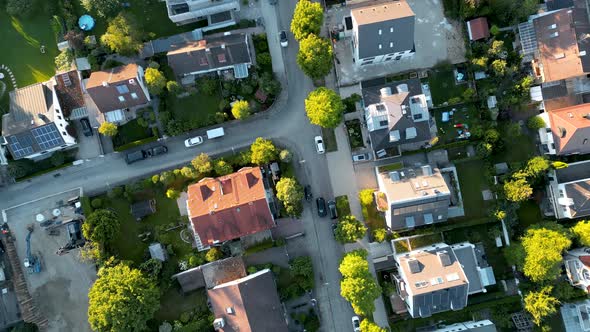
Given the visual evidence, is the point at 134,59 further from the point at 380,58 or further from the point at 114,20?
the point at 380,58

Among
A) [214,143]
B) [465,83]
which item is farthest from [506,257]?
[214,143]

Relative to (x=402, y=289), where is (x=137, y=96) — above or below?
above

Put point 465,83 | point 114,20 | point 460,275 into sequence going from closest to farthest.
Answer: point 460,275 < point 114,20 < point 465,83

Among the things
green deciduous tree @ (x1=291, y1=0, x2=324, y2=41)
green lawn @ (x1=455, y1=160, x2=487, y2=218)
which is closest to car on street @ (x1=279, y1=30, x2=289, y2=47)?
green deciduous tree @ (x1=291, y1=0, x2=324, y2=41)

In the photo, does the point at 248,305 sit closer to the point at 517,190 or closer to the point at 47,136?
the point at 47,136

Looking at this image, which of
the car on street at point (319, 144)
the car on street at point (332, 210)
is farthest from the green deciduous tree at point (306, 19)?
the car on street at point (332, 210)

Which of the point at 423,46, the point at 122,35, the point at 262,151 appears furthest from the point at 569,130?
the point at 122,35
